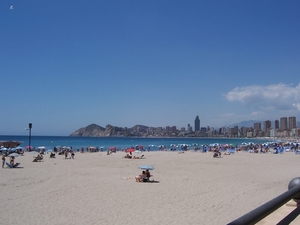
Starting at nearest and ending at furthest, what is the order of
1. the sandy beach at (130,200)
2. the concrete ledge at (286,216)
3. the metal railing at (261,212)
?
the metal railing at (261,212) < the concrete ledge at (286,216) < the sandy beach at (130,200)

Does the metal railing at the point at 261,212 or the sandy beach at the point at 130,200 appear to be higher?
the metal railing at the point at 261,212

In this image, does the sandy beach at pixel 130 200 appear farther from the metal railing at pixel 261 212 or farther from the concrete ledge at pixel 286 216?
the metal railing at pixel 261 212

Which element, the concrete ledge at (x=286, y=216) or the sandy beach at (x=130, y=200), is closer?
the concrete ledge at (x=286, y=216)

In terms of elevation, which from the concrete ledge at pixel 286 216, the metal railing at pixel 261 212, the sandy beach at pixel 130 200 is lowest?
the sandy beach at pixel 130 200

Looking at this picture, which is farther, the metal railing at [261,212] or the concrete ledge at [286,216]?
the concrete ledge at [286,216]

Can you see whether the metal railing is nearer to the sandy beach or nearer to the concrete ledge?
the concrete ledge

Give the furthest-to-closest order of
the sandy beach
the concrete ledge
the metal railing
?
the sandy beach < the concrete ledge < the metal railing

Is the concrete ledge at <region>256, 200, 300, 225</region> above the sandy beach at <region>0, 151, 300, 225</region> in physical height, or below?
above

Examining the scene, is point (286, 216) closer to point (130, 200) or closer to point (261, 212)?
point (261, 212)

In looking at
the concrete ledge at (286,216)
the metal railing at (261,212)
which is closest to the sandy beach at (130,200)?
the concrete ledge at (286,216)

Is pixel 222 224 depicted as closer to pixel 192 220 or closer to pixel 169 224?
pixel 192 220

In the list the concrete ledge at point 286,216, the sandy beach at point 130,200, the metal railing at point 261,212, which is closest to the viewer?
the metal railing at point 261,212

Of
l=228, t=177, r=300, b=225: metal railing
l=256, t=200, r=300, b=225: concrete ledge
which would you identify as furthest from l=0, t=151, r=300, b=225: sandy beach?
l=228, t=177, r=300, b=225: metal railing

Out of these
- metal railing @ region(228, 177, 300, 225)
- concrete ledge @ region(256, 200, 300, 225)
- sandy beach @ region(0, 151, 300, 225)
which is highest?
metal railing @ region(228, 177, 300, 225)
